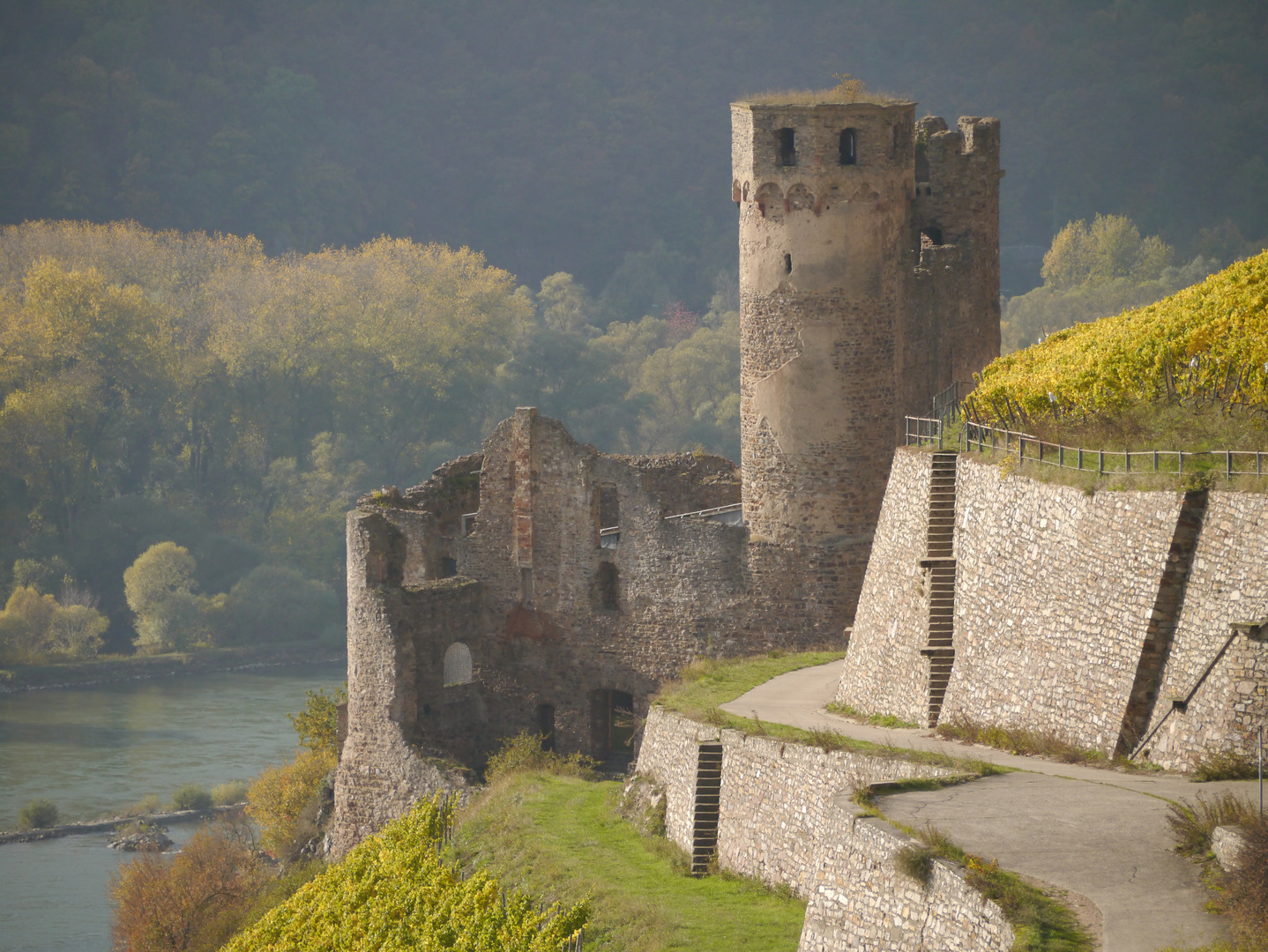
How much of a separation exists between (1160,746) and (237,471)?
230 feet

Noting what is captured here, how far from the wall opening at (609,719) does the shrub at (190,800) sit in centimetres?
2043

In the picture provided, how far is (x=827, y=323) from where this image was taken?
32.8 m

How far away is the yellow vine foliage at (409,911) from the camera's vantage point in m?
21.6

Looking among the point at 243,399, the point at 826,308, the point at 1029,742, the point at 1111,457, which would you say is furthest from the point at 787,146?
the point at 243,399

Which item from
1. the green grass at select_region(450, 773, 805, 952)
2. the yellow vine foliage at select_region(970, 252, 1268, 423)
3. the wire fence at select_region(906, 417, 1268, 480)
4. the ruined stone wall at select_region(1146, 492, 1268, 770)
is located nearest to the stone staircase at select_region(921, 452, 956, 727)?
the wire fence at select_region(906, 417, 1268, 480)

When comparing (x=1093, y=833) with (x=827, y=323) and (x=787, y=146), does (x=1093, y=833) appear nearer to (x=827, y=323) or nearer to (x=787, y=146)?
(x=827, y=323)

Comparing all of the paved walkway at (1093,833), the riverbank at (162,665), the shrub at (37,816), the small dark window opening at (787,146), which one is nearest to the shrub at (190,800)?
the shrub at (37,816)

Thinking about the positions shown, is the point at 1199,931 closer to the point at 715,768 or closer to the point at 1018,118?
the point at 715,768

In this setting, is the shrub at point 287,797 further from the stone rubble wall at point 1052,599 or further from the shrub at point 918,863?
the shrub at point 918,863

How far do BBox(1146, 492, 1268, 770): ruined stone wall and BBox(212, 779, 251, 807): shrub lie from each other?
36.3 metres

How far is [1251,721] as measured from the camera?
19.4 meters

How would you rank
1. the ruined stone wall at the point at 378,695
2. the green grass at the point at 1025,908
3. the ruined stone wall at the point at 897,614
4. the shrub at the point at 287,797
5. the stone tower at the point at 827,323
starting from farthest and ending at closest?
the shrub at the point at 287,797 < the ruined stone wall at the point at 378,695 < the stone tower at the point at 827,323 < the ruined stone wall at the point at 897,614 < the green grass at the point at 1025,908

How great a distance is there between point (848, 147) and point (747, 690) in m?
9.26

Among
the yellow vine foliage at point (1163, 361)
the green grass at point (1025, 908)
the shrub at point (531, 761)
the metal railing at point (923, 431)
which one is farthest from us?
the shrub at point (531, 761)
